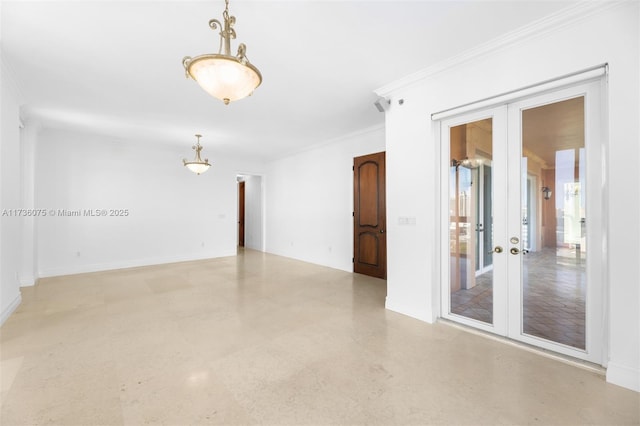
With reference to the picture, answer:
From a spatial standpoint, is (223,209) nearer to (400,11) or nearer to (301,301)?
(301,301)

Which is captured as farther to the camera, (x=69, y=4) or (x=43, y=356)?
(x=43, y=356)

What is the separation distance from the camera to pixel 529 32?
237cm

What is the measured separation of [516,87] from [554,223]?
A: 4.44 ft

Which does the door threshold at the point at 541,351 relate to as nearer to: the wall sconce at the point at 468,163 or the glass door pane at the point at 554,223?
the glass door pane at the point at 554,223

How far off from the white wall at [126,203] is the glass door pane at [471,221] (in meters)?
6.27

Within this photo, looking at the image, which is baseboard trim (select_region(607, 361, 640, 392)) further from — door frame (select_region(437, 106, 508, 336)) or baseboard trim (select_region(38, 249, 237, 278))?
baseboard trim (select_region(38, 249, 237, 278))

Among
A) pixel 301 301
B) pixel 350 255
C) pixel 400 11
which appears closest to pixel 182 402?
pixel 301 301

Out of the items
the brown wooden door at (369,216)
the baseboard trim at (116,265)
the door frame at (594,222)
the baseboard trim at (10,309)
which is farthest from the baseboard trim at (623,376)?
the baseboard trim at (116,265)

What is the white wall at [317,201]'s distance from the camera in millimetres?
5875

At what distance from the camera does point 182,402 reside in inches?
72.4

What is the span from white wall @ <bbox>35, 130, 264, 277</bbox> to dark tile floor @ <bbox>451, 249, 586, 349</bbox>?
687 cm

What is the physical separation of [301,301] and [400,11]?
3.55 m

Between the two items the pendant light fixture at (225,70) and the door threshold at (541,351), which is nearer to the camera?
the pendant light fixture at (225,70)

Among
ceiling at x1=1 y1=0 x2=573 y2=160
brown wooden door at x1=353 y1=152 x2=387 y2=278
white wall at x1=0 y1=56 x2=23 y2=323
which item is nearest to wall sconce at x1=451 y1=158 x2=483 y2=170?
ceiling at x1=1 y1=0 x2=573 y2=160
